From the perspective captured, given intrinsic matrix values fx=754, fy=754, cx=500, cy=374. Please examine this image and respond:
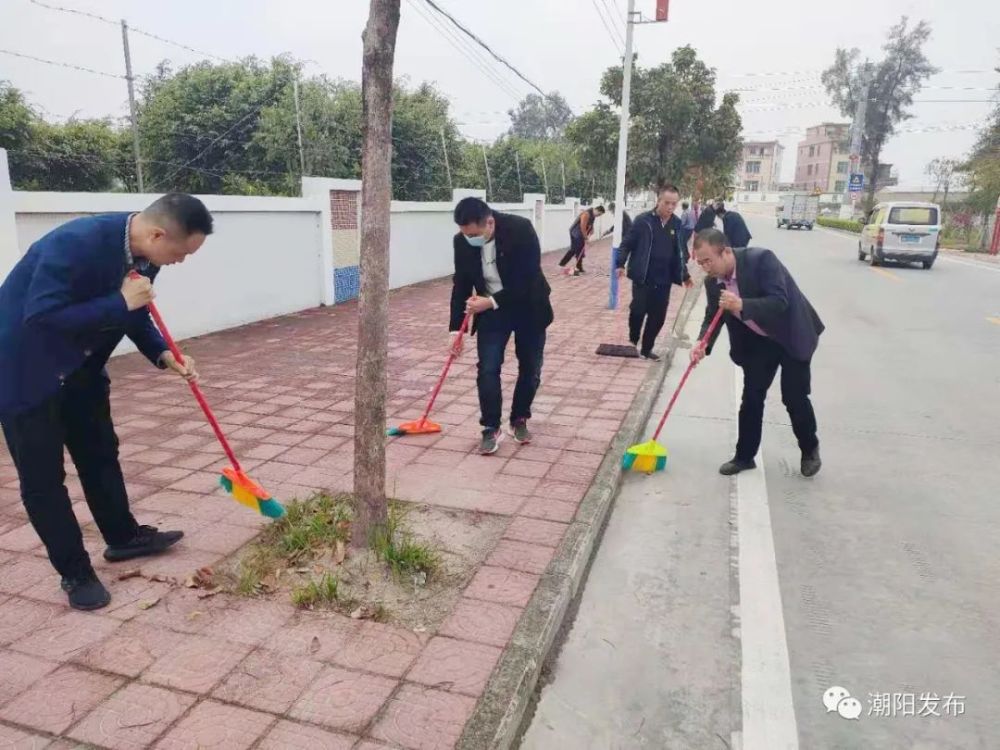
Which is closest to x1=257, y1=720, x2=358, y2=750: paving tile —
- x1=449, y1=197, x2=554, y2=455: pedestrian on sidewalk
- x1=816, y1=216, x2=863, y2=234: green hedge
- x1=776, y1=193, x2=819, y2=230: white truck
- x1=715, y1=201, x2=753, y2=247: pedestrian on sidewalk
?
x1=449, y1=197, x2=554, y2=455: pedestrian on sidewalk

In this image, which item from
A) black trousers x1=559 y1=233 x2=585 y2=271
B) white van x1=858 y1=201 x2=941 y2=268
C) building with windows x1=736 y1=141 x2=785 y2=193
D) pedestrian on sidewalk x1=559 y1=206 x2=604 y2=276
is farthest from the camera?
building with windows x1=736 y1=141 x2=785 y2=193

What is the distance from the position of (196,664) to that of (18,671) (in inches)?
22.8

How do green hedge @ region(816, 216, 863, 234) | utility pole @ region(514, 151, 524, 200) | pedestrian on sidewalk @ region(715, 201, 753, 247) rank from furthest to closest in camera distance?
green hedge @ region(816, 216, 863, 234), utility pole @ region(514, 151, 524, 200), pedestrian on sidewalk @ region(715, 201, 753, 247)

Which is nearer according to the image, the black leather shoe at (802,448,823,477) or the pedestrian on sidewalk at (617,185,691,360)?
the black leather shoe at (802,448,823,477)

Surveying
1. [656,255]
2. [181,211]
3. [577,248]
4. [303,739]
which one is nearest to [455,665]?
[303,739]

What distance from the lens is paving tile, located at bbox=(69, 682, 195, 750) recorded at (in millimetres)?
2209

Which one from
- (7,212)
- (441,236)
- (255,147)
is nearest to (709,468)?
(7,212)

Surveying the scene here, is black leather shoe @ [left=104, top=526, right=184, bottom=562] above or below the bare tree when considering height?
below

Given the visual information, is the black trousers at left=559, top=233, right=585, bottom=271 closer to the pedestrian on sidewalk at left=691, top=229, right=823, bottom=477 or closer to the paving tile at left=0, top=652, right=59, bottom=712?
the pedestrian on sidewalk at left=691, top=229, right=823, bottom=477

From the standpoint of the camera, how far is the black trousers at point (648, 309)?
736 centimetres

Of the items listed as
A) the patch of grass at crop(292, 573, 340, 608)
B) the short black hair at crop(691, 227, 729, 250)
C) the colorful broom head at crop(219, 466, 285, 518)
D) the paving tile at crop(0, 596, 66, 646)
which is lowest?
the paving tile at crop(0, 596, 66, 646)

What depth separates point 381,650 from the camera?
266cm

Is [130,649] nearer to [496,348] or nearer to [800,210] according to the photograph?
[496,348]

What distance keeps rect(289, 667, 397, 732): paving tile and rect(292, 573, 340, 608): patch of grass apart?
1.40ft
